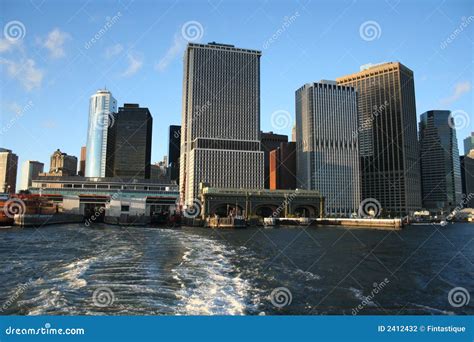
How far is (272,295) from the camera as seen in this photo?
20906mm

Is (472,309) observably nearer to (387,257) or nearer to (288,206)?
(387,257)

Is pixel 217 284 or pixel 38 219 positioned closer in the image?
pixel 217 284

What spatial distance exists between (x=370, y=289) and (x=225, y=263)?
13641 mm

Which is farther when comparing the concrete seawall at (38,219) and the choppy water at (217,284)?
the concrete seawall at (38,219)

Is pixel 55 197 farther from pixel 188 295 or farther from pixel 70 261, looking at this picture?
pixel 188 295

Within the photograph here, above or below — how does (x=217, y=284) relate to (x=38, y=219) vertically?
below

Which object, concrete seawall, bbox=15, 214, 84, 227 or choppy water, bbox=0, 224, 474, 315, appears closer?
choppy water, bbox=0, 224, 474, 315

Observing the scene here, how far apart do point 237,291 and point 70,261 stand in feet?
54.3

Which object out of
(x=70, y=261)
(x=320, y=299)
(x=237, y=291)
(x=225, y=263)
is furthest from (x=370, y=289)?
(x=70, y=261)

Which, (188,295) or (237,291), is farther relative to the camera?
(237,291)

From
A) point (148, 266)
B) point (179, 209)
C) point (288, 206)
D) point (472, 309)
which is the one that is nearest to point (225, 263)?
point (148, 266)

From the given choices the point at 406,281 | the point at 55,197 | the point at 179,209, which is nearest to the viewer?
the point at 406,281

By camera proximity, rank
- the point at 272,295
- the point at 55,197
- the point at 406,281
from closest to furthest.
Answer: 1. the point at 272,295
2. the point at 406,281
3. the point at 55,197

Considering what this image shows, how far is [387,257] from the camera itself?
1544 inches
